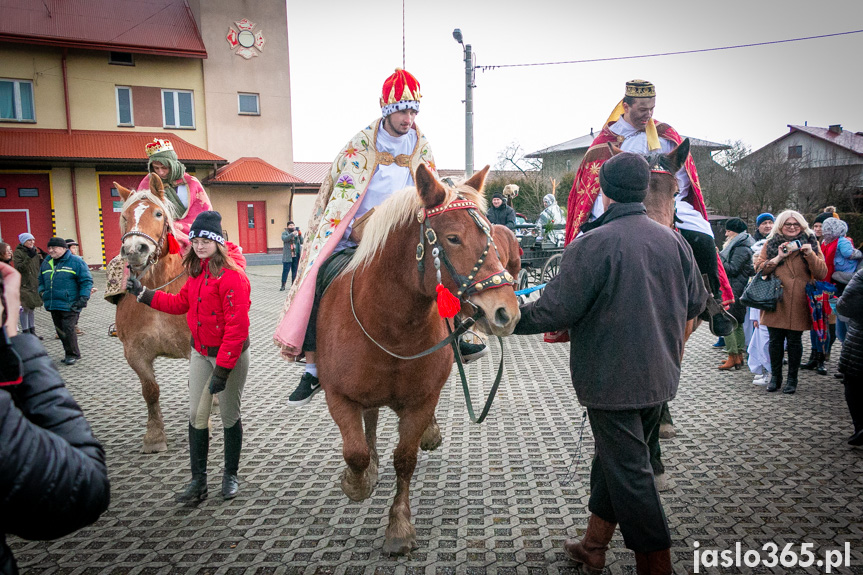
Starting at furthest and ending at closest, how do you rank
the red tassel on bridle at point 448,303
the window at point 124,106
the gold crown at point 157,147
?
the window at point 124,106
the gold crown at point 157,147
the red tassel on bridle at point 448,303

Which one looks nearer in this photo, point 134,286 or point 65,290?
point 134,286

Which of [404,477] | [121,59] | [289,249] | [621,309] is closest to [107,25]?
[121,59]

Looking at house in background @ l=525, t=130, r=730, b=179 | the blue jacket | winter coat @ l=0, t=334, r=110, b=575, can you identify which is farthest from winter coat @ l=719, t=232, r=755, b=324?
the blue jacket

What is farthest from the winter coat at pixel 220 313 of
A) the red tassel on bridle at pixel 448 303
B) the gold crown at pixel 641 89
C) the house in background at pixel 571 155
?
the house in background at pixel 571 155

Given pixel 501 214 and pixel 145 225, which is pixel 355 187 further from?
pixel 501 214

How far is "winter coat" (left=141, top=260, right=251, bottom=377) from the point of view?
369cm

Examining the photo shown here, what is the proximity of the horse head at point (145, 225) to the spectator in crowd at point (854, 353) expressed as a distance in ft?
19.3

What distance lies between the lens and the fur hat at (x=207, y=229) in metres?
3.76

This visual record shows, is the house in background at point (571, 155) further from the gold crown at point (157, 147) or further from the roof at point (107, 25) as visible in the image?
the roof at point (107, 25)

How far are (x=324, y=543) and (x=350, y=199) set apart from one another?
228 centimetres

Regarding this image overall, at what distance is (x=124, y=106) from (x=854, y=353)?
1045 inches

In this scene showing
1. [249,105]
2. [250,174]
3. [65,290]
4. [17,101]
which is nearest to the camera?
[65,290]

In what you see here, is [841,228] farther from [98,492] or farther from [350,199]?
[98,492]

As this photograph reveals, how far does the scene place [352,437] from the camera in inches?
125
